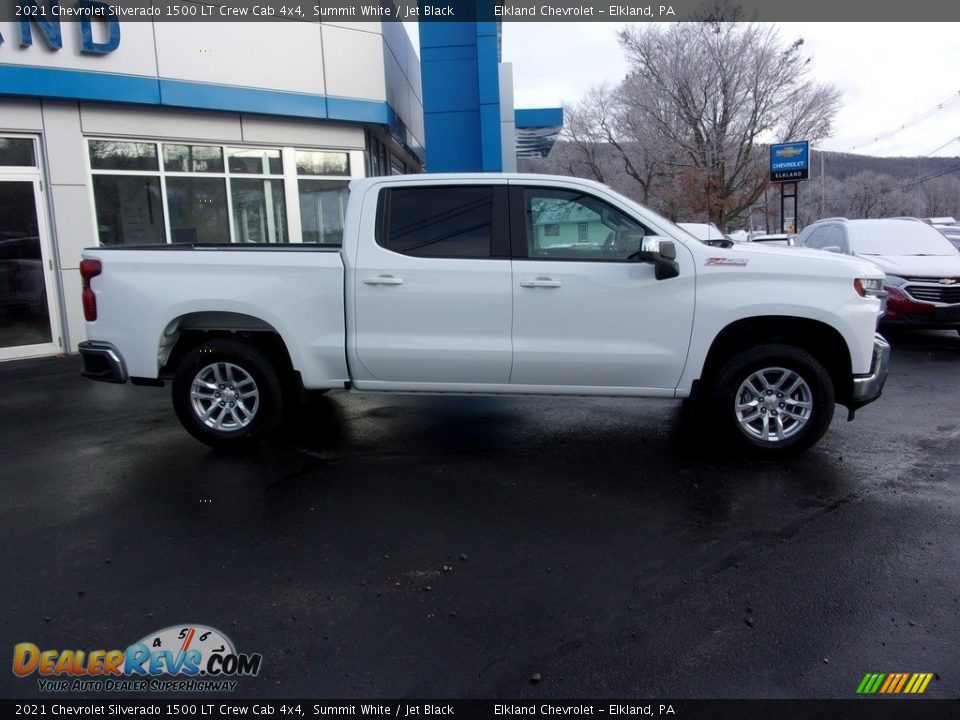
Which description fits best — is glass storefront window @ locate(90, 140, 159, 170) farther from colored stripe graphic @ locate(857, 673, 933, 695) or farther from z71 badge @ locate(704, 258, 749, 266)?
colored stripe graphic @ locate(857, 673, 933, 695)

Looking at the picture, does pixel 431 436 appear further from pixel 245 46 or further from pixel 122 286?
pixel 245 46

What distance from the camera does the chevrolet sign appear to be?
24.7 m

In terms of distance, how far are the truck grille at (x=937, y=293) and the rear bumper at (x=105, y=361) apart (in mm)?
9484

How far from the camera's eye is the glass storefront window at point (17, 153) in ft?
34.0

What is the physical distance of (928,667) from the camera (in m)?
3.04

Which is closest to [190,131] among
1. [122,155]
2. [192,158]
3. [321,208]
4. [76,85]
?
[192,158]

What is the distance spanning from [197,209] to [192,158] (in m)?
0.79

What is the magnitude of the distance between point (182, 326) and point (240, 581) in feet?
9.07

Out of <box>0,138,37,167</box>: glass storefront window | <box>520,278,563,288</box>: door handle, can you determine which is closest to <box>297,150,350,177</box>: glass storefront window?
<box>0,138,37,167</box>: glass storefront window

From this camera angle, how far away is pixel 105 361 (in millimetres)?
5930

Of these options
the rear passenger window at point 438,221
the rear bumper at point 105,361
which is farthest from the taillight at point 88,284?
the rear passenger window at point 438,221

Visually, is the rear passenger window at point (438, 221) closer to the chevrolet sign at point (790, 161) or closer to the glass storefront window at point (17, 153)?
the glass storefront window at point (17, 153)

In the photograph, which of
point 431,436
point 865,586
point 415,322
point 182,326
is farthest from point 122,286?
point 865,586

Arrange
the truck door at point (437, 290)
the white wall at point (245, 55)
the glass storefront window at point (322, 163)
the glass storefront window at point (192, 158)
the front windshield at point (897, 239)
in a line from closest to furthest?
the truck door at point (437, 290)
the white wall at point (245, 55)
the front windshield at point (897, 239)
the glass storefront window at point (192, 158)
the glass storefront window at point (322, 163)
